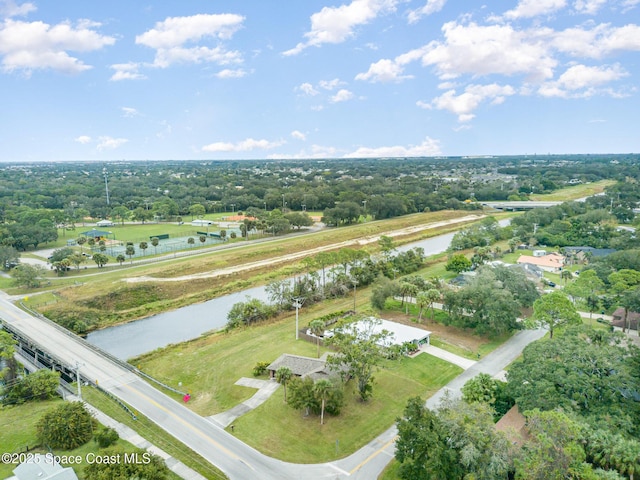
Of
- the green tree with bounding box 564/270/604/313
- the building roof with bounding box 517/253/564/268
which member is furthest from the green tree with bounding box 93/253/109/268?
the building roof with bounding box 517/253/564/268

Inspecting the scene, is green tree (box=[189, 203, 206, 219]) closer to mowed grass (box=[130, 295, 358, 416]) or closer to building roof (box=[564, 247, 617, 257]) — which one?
mowed grass (box=[130, 295, 358, 416])

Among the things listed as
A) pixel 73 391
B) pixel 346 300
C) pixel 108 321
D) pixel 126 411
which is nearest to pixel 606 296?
pixel 346 300

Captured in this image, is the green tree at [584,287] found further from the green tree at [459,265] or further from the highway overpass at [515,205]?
the highway overpass at [515,205]

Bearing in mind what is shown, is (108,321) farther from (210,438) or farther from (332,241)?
(332,241)

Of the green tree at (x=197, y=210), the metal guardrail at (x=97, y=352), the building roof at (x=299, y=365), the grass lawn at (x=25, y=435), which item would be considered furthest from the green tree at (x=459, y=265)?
the green tree at (x=197, y=210)

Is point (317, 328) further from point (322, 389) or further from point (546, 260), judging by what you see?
point (546, 260)
